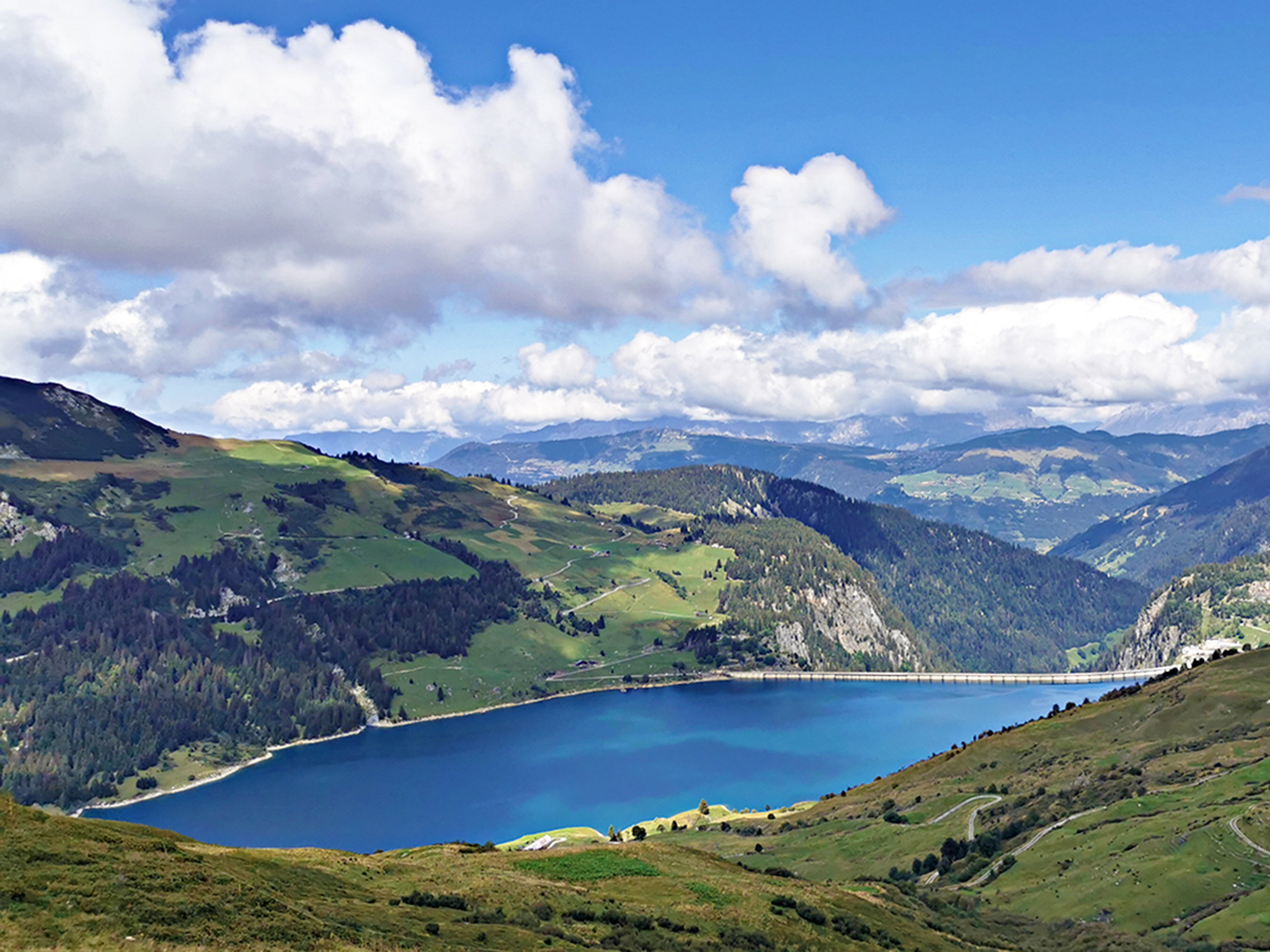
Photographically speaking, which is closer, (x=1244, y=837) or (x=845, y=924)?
(x=845, y=924)

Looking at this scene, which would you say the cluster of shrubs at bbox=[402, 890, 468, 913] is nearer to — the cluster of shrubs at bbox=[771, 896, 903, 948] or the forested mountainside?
the forested mountainside

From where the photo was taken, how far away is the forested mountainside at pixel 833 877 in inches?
1421

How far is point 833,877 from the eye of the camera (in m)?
92.6

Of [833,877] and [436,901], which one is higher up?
[436,901]

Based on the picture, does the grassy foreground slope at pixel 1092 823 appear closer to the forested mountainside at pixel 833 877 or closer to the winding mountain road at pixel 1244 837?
the winding mountain road at pixel 1244 837

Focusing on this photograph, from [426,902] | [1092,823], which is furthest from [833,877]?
[426,902]

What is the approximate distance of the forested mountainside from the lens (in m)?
36.1

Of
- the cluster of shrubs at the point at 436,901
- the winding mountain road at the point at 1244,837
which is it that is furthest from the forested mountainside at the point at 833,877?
the winding mountain road at the point at 1244,837

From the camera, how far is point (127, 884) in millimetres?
35656

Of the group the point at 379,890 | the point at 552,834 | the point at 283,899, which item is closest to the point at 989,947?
the point at 379,890

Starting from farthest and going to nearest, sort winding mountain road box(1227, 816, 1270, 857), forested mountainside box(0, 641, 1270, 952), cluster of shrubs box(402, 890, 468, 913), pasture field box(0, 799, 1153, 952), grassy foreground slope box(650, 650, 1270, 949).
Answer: winding mountain road box(1227, 816, 1270, 857) < grassy foreground slope box(650, 650, 1270, 949) < cluster of shrubs box(402, 890, 468, 913) < forested mountainside box(0, 641, 1270, 952) < pasture field box(0, 799, 1153, 952)

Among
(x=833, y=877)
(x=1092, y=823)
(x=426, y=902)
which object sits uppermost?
(x=426, y=902)

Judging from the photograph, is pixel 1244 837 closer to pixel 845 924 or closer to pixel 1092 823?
pixel 1092 823

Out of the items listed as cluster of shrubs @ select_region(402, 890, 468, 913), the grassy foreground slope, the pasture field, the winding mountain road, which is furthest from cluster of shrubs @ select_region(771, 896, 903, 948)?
the winding mountain road
